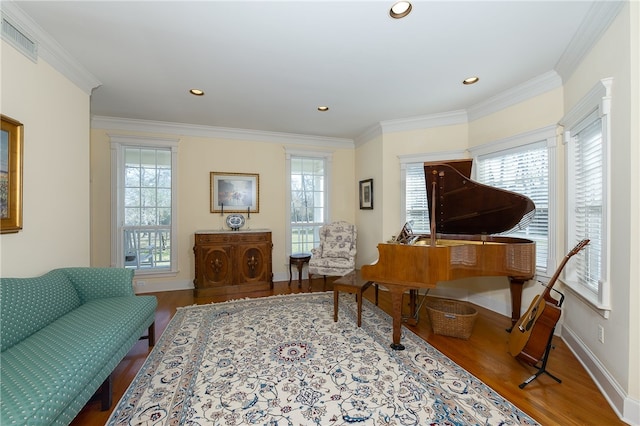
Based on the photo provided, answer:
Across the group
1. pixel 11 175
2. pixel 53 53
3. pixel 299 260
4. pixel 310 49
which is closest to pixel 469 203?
pixel 310 49

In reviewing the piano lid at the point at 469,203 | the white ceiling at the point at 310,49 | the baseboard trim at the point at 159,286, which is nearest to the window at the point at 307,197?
the white ceiling at the point at 310,49

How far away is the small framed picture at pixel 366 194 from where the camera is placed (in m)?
4.62

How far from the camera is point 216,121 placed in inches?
163

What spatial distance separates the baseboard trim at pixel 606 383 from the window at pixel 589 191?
470mm

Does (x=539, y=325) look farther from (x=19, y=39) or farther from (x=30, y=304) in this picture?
(x=19, y=39)

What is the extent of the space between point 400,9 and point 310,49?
0.80 metres

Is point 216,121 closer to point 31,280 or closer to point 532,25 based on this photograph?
point 31,280

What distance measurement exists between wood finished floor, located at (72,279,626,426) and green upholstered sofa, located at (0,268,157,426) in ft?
1.04

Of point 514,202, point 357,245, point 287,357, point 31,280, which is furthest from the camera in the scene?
point 357,245

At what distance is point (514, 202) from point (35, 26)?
4310 millimetres

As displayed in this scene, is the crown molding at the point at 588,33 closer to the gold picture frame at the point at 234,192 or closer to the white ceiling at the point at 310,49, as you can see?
the white ceiling at the point at 310,49

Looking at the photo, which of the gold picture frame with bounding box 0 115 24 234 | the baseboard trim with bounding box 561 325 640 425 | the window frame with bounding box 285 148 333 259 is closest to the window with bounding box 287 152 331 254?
the window frame with bounding box 285 148 333 259

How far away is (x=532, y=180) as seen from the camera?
2961 millimetres

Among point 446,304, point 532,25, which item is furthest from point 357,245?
point 532,25
